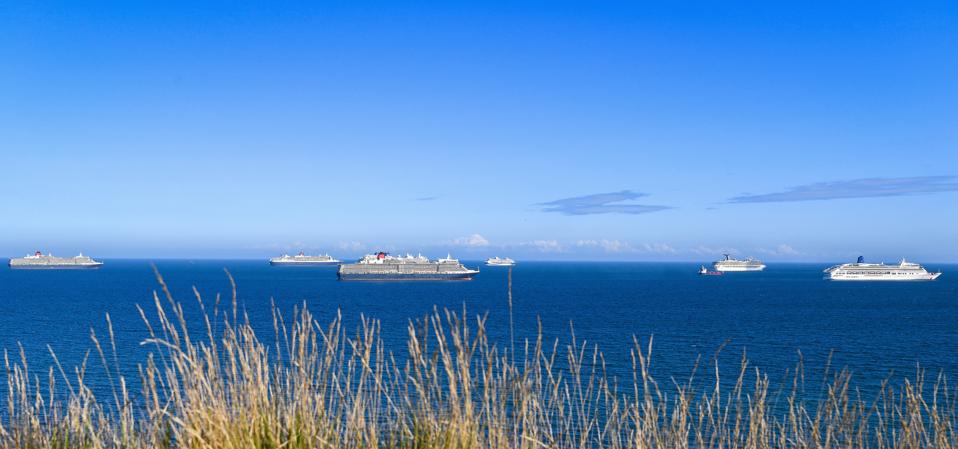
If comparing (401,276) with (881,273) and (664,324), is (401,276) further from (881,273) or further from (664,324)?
(881,273)

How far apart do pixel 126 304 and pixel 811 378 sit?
2183 inches

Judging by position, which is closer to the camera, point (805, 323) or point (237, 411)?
point (237, 411)

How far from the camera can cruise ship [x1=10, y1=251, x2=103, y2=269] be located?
170 meters

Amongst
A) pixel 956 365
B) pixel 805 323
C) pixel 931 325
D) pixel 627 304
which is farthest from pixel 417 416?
pixel 627 304

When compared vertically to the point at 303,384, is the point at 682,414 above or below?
below

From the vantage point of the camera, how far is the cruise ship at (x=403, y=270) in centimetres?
10806

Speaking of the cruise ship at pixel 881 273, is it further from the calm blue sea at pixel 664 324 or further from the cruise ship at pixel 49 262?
the cruise ship at pixel 49 262

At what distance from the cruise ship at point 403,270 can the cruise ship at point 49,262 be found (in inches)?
3852

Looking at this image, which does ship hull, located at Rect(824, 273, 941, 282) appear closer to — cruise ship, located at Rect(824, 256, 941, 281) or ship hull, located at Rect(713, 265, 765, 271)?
cruise ship, located at Rect(824, 256, 941, 281)

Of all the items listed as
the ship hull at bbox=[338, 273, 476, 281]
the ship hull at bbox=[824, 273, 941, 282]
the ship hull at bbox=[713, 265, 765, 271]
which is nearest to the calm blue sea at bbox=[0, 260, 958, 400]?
the ship hull at bbox=[338, 273, 476, 281]

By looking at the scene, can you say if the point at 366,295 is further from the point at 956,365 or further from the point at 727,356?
the point at 956,365

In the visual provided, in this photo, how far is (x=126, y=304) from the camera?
60.7 metres

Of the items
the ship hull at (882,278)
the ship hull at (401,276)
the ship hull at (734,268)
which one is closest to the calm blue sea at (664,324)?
the ship hull at (401,276)

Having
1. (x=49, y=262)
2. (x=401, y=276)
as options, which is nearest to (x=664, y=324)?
(x=401, y=276)
